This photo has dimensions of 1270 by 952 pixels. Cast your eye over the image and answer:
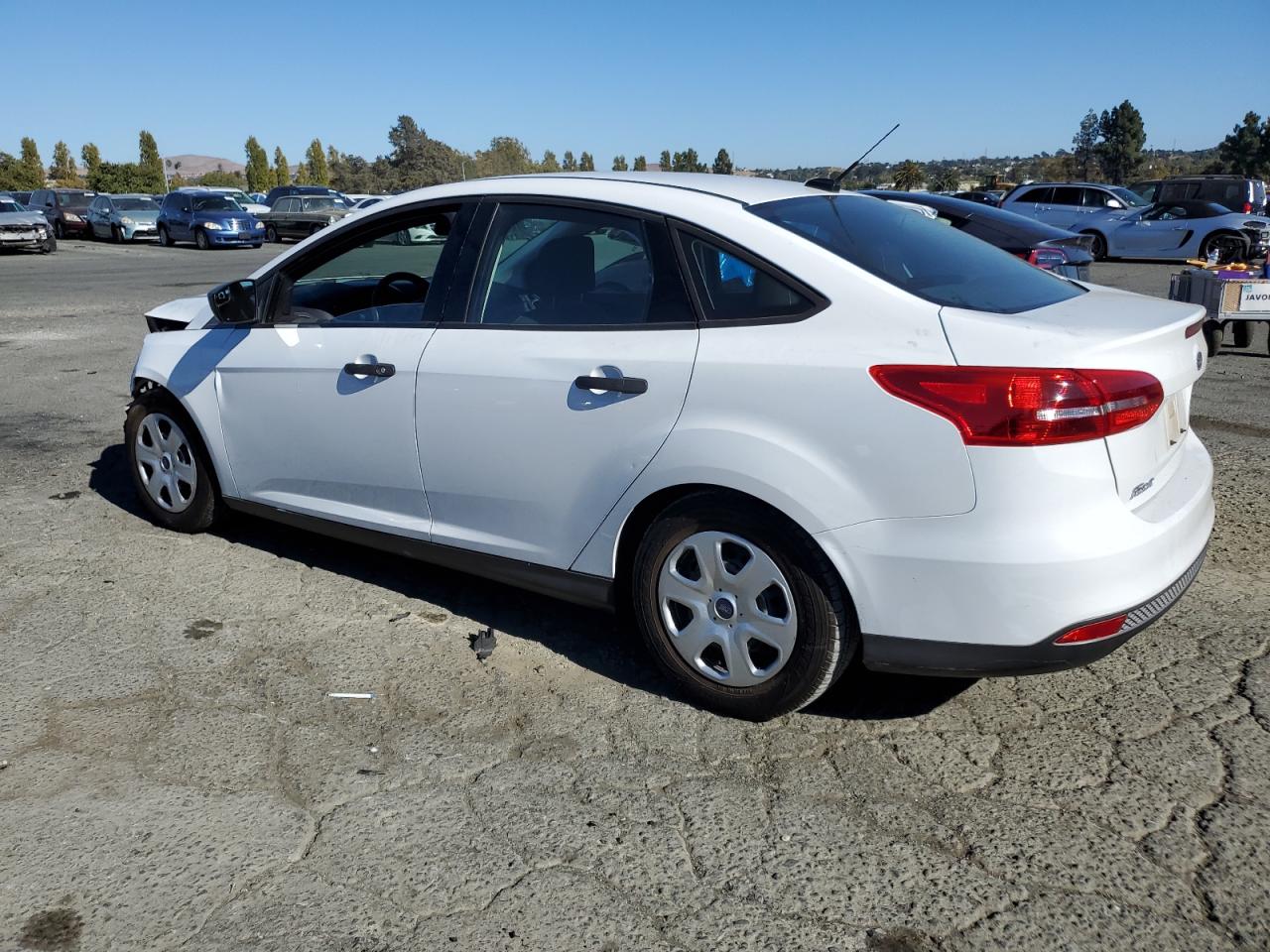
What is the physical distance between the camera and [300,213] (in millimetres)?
32594

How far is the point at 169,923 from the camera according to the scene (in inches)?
98.7

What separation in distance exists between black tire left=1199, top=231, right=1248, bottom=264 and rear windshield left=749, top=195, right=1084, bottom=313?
64.4 ft

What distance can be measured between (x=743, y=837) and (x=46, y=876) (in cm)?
176

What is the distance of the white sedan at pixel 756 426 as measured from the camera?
283cm

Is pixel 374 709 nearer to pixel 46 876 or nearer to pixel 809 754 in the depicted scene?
pixel 46 876

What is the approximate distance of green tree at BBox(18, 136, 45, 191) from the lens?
8650 cm

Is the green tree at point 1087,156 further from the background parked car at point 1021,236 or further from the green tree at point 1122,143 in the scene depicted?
the background parked car at point 1021,236

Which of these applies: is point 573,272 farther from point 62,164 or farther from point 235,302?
point 62,164

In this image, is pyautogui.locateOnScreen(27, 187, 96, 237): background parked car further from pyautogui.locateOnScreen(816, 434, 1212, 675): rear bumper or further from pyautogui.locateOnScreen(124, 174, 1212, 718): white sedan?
pyautogui.locateOnScreen(816, 434, 1212, 675): rear bumper

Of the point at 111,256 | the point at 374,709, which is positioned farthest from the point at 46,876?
the point at 111,256

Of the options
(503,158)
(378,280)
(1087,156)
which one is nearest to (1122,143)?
(1087,156)

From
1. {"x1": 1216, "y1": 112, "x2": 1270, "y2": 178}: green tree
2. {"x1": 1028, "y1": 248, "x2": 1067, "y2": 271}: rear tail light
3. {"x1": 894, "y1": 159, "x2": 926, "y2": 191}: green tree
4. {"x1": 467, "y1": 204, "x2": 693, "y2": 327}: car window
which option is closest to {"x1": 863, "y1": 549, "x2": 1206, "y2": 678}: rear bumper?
{"x1": 467, "y1": 204, "x2": 693, "y2": 327}: car window

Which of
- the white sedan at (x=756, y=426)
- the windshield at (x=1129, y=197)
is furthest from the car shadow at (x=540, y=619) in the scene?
the windshield at (x=1129, y=197)

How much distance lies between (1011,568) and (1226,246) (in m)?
22.0
